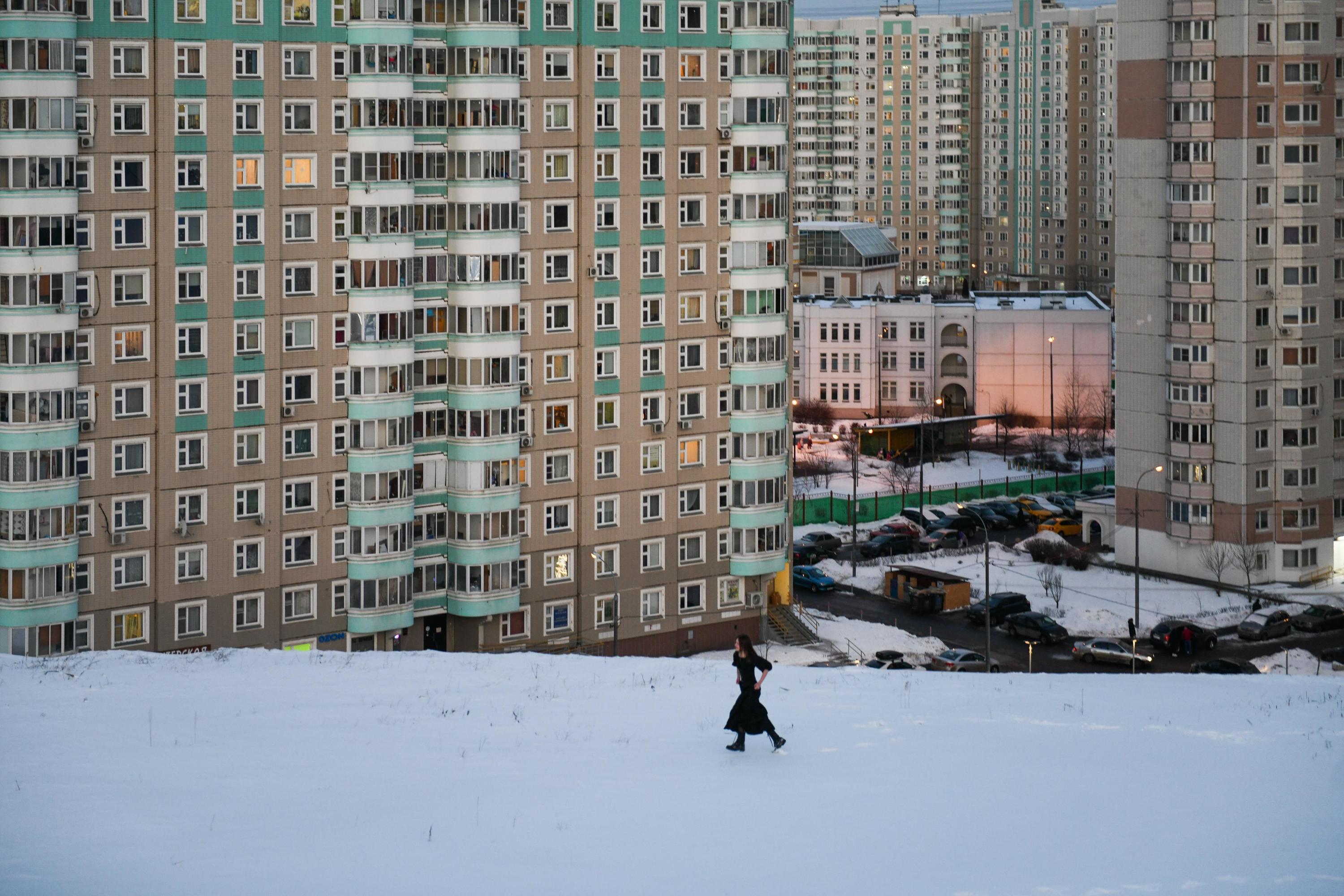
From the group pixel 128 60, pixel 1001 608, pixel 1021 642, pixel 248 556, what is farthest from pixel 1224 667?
pixel 128 60

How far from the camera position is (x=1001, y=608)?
83.3 m

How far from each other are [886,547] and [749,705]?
2805 inches

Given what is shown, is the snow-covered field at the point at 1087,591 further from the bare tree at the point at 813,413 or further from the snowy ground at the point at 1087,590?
the bare tree at the point at 813,413

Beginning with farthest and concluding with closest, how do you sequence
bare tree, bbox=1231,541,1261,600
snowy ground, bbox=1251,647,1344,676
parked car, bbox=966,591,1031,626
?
1. bare tree, bbox=1231,541,1261,600
2. parked car, bbox=966,591,1031,626
3. snowy ground, bbox=1251,647,1344,676

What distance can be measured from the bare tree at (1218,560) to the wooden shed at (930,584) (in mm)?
11004

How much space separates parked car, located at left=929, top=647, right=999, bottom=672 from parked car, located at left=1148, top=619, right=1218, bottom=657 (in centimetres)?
782

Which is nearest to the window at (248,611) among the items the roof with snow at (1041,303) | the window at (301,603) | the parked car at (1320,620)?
the window at (301,603)

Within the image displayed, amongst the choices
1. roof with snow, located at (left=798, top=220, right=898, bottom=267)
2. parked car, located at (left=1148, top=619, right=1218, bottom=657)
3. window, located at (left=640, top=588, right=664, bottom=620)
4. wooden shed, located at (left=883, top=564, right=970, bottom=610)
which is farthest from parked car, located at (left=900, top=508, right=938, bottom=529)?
roof with snow, located at (left=798, top=220, right=898, bottom=267)

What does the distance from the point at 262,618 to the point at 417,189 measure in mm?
14764

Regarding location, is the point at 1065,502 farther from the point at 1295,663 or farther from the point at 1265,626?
the point at 1295,663

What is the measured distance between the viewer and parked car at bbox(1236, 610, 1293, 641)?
79.9m

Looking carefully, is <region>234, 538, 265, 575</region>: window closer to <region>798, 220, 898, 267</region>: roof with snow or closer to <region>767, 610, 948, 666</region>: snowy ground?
<region>767, 610, 948, 666</region>: snowy ground

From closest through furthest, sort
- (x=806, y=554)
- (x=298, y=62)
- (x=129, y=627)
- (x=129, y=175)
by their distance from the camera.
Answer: (x=129, y=175) < (x=129, y=627) < (x=298, y=62) < (x=806, y=554)

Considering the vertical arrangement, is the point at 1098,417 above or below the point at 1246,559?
above
